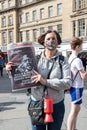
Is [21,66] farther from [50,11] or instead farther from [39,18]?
[39,18]

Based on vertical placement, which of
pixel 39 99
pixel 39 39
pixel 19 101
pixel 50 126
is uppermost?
pixel 39 39

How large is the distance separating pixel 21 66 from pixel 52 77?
349mm

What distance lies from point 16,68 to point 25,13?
5882 centimetres

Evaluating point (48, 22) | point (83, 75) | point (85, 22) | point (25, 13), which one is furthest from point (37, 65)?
point (25, 13)

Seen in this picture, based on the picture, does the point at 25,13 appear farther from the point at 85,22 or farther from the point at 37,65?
the point at 37,65

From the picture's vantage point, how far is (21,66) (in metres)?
3.33

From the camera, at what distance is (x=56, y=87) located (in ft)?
11.0

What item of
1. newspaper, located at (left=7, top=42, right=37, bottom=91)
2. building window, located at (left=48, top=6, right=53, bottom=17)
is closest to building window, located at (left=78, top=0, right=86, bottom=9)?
building window, located at (left=48, top=6, right=53, bottom=17)

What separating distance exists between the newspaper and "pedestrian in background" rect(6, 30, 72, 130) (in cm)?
7

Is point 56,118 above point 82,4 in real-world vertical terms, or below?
below

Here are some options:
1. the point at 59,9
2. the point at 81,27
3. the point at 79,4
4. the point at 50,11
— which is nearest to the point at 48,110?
the point at 81,27

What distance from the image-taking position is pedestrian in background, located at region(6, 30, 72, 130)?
3.32 metres

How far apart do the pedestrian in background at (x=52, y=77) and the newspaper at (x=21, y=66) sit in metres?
0.07

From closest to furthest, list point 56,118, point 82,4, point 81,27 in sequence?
point 56,118 < point 82,4 < point 81,27
